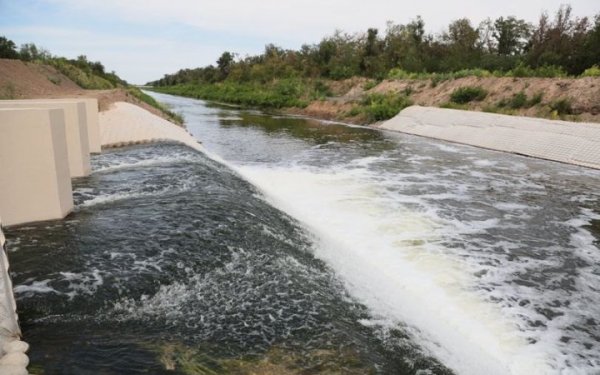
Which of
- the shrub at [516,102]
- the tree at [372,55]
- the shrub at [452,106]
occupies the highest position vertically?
the tree at [372,55]

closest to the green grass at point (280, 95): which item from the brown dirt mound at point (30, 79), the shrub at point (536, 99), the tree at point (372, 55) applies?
the tree at point (372, 55)

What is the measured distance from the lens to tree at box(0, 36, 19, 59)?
111ft

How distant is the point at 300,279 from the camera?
16.7 feet

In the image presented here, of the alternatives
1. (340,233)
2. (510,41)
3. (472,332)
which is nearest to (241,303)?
(472,332)

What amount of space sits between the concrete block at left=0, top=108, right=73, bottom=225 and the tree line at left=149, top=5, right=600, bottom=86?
879 inches

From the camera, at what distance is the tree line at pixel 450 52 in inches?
980

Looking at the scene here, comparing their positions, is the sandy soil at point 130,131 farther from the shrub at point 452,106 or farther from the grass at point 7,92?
the shrub at point 452,106

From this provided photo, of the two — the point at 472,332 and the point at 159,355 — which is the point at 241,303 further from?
the point at 472,332

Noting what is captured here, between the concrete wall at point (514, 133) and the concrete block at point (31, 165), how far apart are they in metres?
14.5

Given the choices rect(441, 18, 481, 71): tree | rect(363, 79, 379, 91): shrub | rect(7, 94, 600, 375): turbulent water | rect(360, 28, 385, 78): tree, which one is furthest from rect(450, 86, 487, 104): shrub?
rect(360, 28, 385, 78): tree

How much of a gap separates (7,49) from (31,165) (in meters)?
35.1

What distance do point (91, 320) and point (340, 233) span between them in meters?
4.45

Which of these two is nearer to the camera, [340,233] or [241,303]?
[241,303]

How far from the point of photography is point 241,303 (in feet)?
14.4
